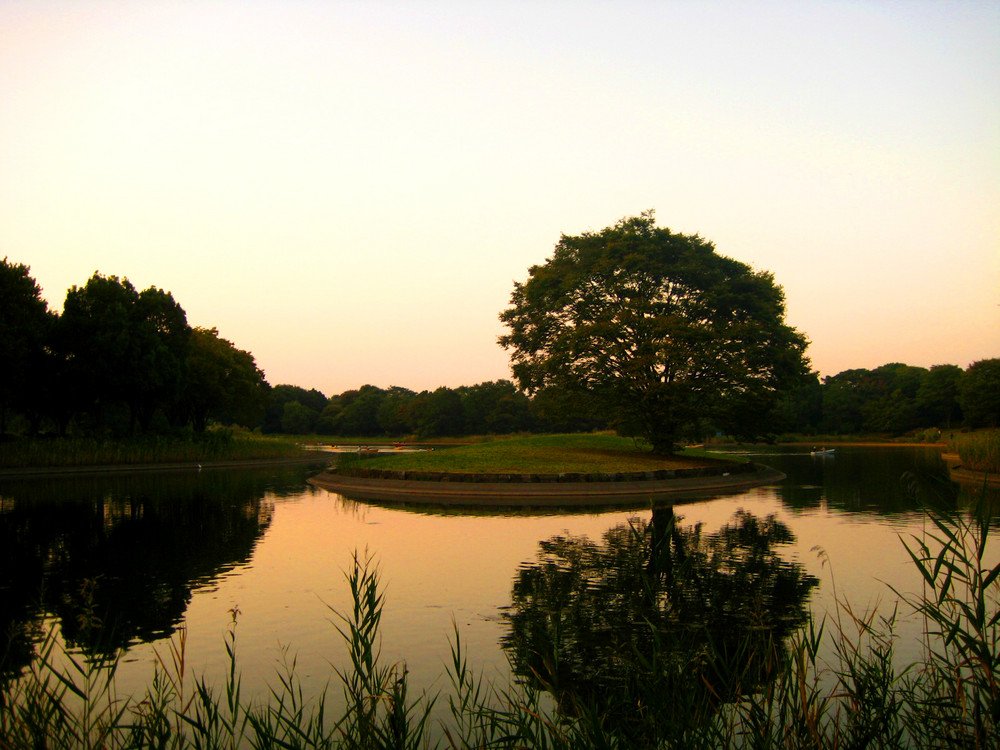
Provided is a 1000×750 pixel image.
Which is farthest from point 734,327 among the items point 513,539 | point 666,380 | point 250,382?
point 250,382

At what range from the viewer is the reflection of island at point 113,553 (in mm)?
9617

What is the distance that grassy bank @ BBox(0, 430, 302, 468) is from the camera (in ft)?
136

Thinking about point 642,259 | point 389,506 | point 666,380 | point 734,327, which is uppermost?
point 642,259

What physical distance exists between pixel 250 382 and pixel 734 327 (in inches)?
2041

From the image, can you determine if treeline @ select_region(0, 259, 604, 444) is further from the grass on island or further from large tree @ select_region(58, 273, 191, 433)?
the grass on island

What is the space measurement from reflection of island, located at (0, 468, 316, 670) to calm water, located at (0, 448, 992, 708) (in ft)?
0.17

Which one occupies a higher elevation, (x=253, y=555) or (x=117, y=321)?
(x=117, y=321)

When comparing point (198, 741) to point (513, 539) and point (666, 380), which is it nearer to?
point (513, 539)

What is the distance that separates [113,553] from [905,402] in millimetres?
134702

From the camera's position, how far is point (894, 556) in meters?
14.2

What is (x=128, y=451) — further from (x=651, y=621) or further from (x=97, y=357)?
(x=651, y=621)

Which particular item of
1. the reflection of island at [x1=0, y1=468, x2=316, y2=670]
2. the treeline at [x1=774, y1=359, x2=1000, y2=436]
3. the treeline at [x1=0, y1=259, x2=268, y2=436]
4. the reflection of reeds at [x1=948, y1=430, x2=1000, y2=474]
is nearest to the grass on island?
the reflection of island at [x1=0, y1=468, x2=316, y2=670]

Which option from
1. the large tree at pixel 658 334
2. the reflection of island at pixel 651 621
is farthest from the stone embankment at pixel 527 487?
the reflection of island at pixel 651 621

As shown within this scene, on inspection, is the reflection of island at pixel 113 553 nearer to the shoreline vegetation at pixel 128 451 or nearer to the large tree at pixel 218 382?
the shoreline vegetation at pixel 128 451
